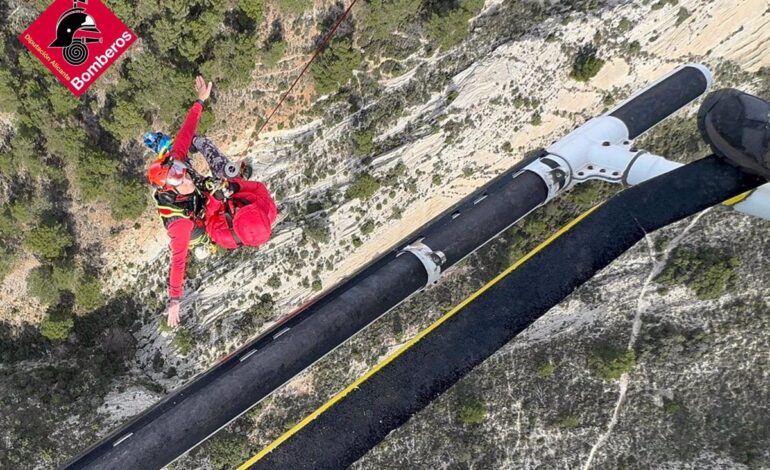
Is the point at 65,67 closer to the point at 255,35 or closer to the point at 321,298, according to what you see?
the point at 255,35

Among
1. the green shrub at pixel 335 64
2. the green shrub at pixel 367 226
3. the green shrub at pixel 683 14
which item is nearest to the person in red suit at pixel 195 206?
the green shrub at pixel 335 64

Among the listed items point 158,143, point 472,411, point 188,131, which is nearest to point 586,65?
point 472,411

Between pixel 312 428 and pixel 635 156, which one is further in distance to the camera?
pixel 312 428

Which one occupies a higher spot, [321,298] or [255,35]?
[255,35]

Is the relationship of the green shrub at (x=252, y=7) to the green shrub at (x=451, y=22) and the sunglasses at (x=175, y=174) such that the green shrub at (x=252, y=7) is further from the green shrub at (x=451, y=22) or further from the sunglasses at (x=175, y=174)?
the sunglasses at (x=175, y=174)

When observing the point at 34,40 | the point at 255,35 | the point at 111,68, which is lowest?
the point at 255,35

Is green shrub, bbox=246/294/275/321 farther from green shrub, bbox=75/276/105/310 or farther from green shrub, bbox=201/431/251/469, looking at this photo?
green shrub, bbox=75/276/105/310

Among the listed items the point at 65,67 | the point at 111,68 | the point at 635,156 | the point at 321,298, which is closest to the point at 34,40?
the point at 65,67
